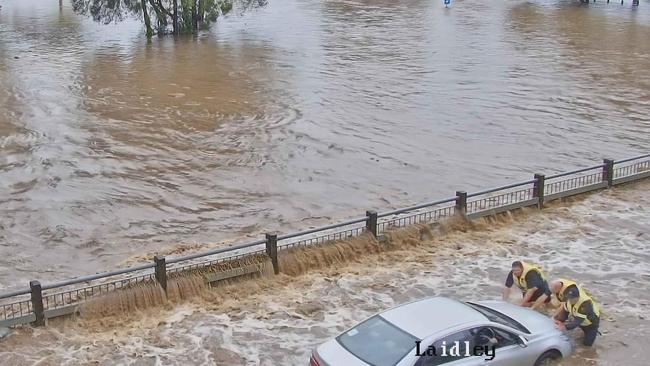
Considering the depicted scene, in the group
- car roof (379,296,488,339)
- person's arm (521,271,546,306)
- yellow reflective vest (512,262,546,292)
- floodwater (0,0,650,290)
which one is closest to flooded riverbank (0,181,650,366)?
person's arm (521,271,546,306)

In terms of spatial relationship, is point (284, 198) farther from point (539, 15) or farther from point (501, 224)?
point (539, 15)

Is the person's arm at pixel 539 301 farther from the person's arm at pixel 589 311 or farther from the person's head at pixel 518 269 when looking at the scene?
the person's arm at pixel 589 311

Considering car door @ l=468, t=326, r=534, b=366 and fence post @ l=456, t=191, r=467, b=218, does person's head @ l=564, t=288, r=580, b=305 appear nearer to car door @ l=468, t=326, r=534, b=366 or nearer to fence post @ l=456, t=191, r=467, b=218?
car door @ l=468, t=326, r=534, b=366

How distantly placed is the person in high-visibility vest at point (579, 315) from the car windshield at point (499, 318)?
0.84 meters

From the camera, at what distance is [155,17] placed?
53.2 m

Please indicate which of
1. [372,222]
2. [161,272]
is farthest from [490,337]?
[372,222]

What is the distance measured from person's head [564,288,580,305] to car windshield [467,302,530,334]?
1.10 metres

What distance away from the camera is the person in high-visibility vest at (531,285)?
445 inches

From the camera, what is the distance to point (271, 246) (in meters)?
13.3

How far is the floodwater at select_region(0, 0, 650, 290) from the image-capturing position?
17719 millimetres

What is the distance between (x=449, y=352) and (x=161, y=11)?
4645 cm

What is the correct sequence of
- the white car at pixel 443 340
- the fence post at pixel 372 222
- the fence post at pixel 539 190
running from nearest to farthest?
1. the white car at pixel 443 340
2. the fence post at pixel 372 222
3. the fence post at pixel 539 190

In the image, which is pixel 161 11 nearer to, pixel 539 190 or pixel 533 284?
pixel 539 190

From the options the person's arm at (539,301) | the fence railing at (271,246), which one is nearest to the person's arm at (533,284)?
the person's arm at (539,301)
